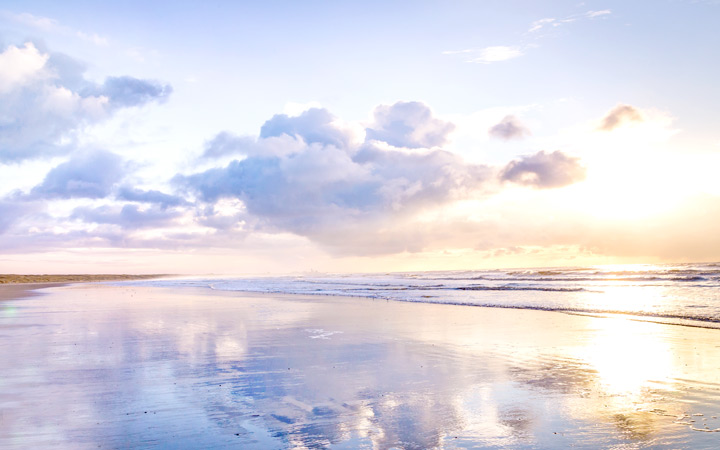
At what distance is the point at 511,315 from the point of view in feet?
85.6

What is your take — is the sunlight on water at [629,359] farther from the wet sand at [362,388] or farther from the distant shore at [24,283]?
the distant shore at [24,283]

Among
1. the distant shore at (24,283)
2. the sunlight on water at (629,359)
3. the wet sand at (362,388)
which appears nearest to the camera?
the wet sand at (362,388)

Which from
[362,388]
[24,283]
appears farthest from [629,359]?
[24,283]

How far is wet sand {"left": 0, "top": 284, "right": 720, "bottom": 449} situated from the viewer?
7672 millimetres

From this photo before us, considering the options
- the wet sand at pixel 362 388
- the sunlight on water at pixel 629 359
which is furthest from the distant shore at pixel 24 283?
the sunlight on water at pixel 629 359

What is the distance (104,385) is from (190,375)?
1.84 metres

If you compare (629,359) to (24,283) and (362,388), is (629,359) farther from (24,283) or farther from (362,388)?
(24,283)

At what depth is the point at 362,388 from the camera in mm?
10547

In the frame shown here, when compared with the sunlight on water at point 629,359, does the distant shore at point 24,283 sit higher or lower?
lower

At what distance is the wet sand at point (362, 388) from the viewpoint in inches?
302

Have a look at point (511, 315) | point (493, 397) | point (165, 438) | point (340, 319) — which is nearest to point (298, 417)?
point (165, 438)

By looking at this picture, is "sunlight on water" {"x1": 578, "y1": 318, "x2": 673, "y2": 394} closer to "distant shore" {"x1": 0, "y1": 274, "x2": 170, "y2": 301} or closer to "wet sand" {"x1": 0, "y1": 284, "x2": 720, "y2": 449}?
"wet sand" {"x1": 0, "y1": 284, "x2": 720, "y2": 449}

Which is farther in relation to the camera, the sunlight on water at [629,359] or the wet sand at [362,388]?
the sunlight on water at [629,359]

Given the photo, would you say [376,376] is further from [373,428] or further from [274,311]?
[274,311]
